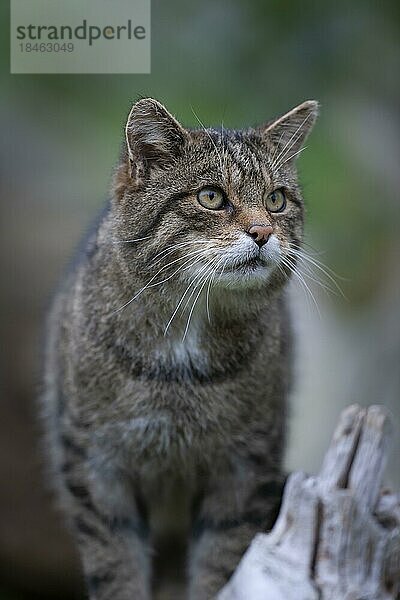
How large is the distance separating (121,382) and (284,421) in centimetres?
66

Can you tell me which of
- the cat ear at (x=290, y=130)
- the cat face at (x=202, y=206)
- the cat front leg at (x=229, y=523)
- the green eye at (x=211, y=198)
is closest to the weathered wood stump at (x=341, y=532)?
the cat front leg at (x=229, y=523)

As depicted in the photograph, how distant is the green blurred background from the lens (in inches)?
196

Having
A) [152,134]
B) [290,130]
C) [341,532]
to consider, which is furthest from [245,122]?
[341,532]

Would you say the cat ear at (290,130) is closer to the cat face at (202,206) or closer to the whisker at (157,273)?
the cat face at (202,206)

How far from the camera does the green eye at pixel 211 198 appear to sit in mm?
2725

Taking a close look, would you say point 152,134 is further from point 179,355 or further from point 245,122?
point 245,122

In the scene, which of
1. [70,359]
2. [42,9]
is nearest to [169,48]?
[42,9]

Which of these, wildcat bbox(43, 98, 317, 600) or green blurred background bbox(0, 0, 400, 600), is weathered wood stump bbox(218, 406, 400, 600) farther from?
green blurred background bbox(0, 0, 400, 600)

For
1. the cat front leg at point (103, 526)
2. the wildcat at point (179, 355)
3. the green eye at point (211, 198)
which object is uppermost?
the green eye at point (211, 198)

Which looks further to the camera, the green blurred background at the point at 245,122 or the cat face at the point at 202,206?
the green blurred background at the point at 245,122

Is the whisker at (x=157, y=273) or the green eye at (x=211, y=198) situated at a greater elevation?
the green eye at (x=211, y=198)

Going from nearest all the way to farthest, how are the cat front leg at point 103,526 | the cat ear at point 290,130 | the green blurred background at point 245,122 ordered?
1. the cat ear at point 290,130
2. the cat front leg at point 103,526
3. the green blurred background at point 245,122

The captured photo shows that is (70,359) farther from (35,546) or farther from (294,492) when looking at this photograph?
(35,546)

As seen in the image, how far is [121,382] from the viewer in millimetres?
3023
